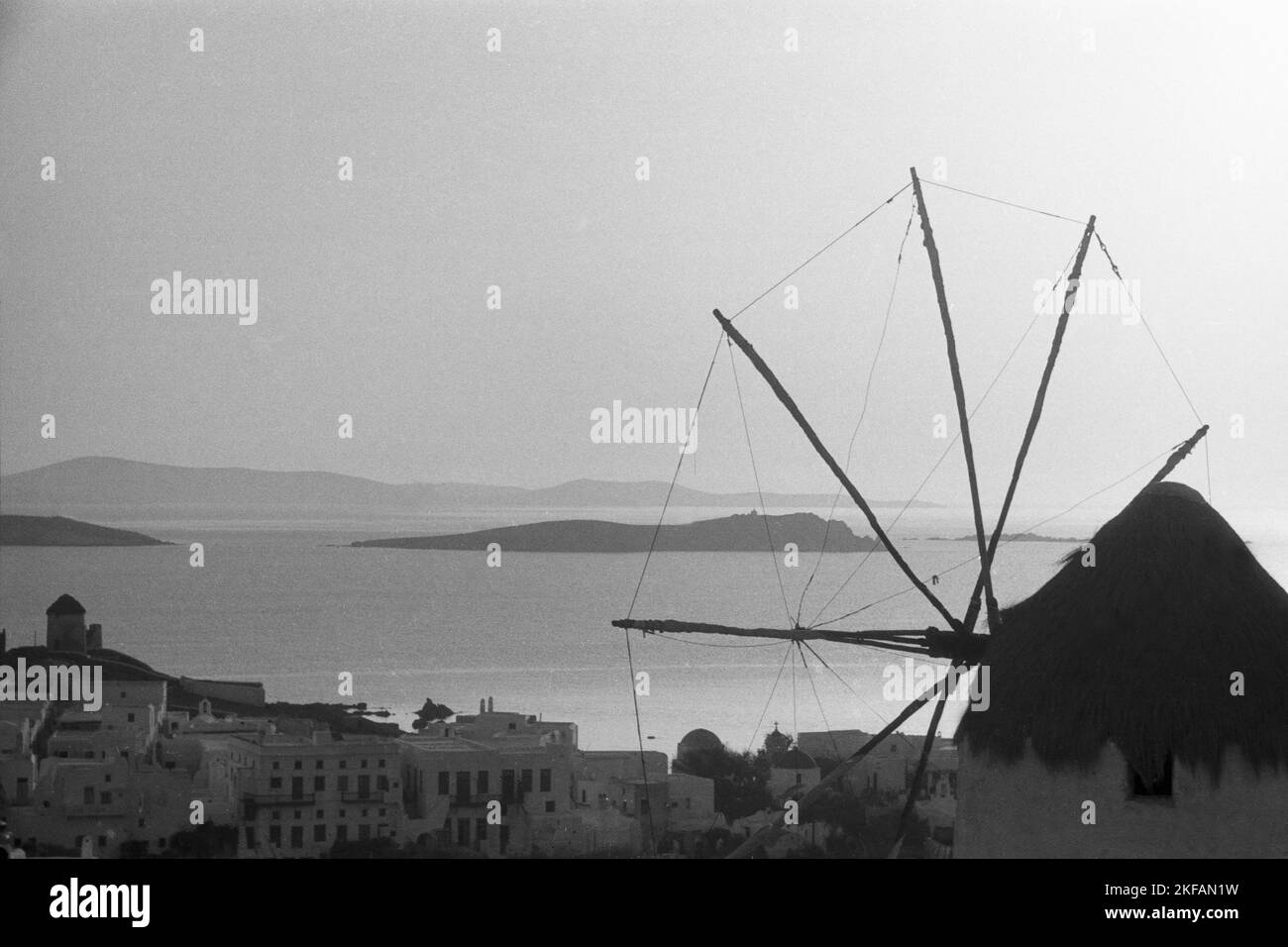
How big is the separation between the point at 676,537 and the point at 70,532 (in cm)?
1030

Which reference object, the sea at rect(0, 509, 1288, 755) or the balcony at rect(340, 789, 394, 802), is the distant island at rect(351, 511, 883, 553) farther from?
the balcony at rect(340, 789, 394, 802)

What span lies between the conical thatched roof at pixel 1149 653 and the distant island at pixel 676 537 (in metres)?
15.1

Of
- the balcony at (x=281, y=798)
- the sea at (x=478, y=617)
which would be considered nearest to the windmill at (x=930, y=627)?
the sea at (x=478, y=617)

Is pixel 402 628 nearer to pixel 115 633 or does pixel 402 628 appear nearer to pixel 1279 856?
pixel 115 633

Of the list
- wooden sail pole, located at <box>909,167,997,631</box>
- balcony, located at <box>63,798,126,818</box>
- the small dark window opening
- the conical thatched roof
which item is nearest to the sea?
balcony, located at <box>63,798,126,818</box>

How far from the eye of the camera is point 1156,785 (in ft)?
21.5

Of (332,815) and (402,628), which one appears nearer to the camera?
(332,815)

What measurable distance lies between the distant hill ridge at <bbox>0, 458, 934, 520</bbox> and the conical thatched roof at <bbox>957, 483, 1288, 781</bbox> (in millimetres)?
18169

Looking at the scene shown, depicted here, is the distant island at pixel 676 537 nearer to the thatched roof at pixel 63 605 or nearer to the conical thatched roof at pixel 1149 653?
the thatched roof at pixel 63 605

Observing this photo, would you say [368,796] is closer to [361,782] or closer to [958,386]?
[361,782]

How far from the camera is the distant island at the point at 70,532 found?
90.4 ft

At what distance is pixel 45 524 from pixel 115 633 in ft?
9.97

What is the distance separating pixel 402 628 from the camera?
106 feet
